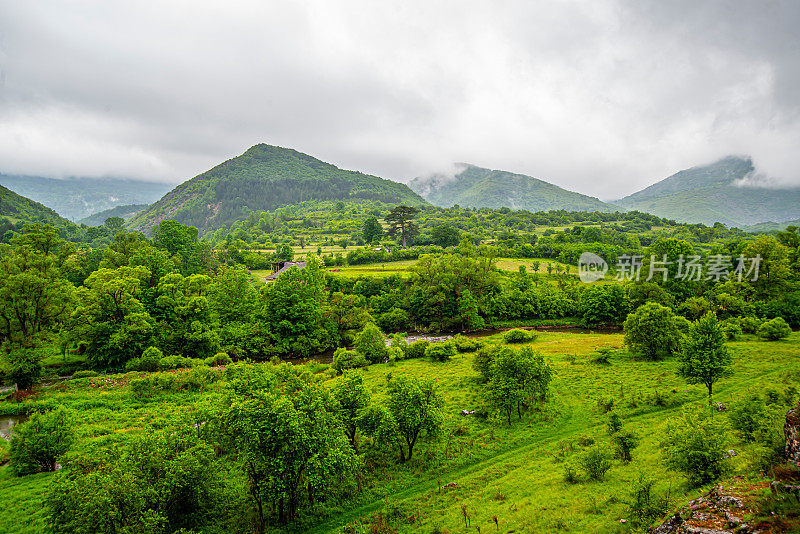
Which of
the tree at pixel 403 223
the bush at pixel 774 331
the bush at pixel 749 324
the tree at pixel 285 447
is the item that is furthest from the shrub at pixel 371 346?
the tree at pixel 403 223

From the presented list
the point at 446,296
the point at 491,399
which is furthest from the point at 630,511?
the point at 446,296

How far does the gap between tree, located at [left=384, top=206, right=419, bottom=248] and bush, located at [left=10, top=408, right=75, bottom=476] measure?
103742 millimetres

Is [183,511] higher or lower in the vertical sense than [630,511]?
lower

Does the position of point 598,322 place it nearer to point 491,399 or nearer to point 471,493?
point 491,399

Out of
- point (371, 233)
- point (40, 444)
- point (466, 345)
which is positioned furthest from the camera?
point (371, 233)

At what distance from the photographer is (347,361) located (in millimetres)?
49844

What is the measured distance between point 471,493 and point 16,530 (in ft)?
83.3

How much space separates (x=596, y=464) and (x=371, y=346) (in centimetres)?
3537

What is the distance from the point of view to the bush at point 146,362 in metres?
46.0

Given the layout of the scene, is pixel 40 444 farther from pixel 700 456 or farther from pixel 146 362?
pixel 700 456

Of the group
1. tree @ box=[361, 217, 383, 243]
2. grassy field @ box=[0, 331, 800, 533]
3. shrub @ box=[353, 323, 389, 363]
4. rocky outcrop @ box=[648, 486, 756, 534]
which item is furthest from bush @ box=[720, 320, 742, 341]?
tree @ box=[361, 217, 383, 243]

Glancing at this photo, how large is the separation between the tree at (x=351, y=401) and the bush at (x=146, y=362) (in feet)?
108

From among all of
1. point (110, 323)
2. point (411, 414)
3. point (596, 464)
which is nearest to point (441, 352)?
point (411, 414)

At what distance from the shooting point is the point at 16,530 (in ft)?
65.6
